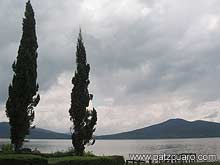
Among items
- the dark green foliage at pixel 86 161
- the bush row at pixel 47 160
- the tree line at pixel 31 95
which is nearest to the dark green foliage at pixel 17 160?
the bush row at pixel 47 160

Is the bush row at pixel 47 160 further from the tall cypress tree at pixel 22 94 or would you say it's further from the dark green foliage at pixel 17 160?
the tall cypress tree at pixel 22 94

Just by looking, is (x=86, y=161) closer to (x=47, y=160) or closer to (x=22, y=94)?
(x=47, y=160)

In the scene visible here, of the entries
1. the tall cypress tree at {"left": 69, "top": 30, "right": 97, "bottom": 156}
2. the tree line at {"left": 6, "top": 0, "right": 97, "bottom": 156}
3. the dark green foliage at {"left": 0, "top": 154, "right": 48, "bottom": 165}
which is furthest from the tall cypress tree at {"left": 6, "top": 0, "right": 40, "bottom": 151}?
the dark green foliage at {"left": 0, "top": 154, "right": 48, "bottom": 165}

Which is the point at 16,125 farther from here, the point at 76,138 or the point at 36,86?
the point at 76,138

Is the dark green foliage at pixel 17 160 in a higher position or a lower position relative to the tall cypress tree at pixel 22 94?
lower

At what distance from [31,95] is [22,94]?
877 mm

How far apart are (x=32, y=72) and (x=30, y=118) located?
3.41 m

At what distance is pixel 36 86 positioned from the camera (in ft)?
102

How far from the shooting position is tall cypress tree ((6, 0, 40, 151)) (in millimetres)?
29188

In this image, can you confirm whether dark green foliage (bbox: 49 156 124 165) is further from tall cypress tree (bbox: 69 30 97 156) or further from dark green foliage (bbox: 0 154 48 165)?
tall cypress tree (bbox: 69 30 97 156)

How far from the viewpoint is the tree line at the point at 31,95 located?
96.1 ft

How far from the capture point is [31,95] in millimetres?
30219

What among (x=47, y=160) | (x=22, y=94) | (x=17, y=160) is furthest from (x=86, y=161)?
(x=22, y=94)

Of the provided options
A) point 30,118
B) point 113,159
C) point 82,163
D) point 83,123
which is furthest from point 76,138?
point 82,163
